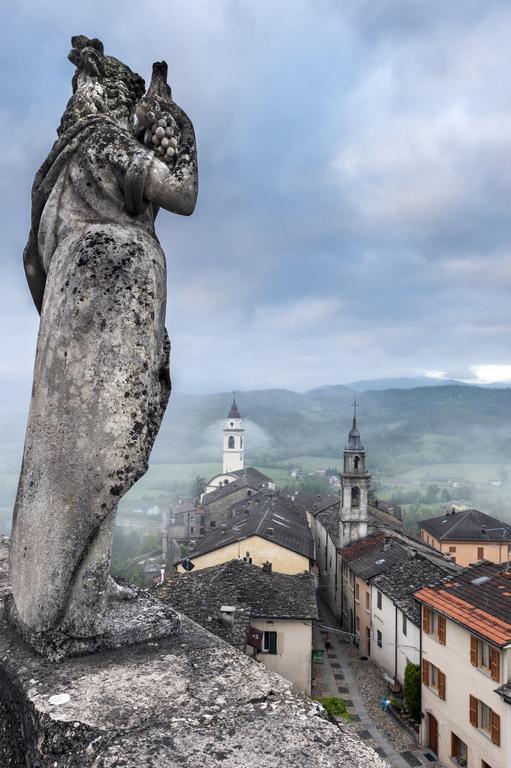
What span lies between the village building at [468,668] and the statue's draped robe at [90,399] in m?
20.3

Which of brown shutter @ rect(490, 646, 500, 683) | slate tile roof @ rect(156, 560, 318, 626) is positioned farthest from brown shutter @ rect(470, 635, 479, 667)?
slate tile roof @ rect(156, 560, 318, 626)

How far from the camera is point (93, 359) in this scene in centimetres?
301

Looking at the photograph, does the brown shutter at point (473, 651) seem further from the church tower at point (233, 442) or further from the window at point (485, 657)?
the church tower at point (233, 442)

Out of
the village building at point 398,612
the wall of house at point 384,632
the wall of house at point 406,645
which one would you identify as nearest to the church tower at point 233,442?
the village building at point 398,612

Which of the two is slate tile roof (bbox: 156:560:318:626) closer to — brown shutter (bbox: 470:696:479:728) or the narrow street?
the narrow street

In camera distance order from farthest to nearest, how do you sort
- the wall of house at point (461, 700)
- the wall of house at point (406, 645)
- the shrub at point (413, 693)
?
the wall of house at point (406, 645) → the shrub at point (413, 693) → the wall of house at point (461, 700)

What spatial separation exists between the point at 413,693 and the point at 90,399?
2922 centimetres

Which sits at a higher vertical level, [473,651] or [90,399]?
[90,399]

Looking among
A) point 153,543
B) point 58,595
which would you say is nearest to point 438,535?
point 153,543

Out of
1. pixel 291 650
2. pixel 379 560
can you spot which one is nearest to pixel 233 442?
pixel 379 560

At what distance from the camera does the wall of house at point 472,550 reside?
59.2 m

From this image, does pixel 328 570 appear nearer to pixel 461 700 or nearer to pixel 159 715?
pixel 461 700

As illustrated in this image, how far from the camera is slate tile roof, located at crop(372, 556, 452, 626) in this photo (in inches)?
1273

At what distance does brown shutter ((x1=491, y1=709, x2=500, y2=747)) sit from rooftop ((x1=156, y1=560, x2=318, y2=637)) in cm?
904
